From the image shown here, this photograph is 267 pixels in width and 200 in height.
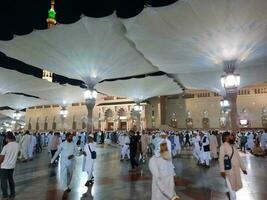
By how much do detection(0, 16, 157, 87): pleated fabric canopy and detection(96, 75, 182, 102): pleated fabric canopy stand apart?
18.2 feet

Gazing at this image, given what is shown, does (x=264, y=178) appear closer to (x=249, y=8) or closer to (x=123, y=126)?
(x=249, y=8)

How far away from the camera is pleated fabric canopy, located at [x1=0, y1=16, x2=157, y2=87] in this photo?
13914 mm

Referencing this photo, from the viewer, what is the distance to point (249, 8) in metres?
10.8

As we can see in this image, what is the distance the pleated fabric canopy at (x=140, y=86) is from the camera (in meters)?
26.3

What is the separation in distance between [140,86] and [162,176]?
→ 2439cm

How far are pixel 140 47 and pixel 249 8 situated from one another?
21.5 feet

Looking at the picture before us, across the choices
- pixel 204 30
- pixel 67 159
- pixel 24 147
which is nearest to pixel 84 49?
pixel 24 147

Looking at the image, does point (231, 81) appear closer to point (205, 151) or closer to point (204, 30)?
point (204, 30)

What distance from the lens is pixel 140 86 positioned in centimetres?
2812

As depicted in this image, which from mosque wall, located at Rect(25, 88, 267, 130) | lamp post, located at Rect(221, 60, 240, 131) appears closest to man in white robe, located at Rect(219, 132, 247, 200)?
lamp post, located at Rect(221, 60, 240, 131)

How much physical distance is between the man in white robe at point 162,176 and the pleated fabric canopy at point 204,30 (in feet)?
27.7

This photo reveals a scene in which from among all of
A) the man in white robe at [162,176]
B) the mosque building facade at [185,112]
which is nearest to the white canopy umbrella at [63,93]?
the mosque building facade at [185,112]

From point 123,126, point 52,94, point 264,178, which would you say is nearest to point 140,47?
point 264,178

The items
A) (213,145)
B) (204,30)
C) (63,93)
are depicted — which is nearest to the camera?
(204,30)
